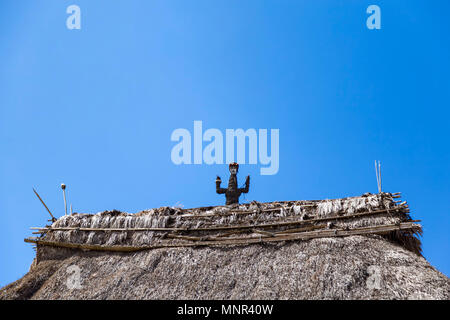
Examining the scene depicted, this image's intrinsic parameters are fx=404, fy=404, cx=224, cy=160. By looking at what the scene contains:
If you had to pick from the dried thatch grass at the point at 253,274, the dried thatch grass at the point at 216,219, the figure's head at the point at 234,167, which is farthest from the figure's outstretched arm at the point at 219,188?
the dried thatch grass at the point at 253,274

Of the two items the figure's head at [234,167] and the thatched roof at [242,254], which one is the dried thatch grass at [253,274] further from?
the figure's head at [234,167]

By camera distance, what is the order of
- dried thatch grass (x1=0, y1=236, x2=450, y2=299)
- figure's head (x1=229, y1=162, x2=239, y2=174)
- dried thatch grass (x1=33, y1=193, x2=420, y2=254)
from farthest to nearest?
figure's head (x1=229, y1=162, x2=239, y2=174), dried thatch grass (x1=33, y1=193, x2=420, y2=254), dried thatch grass (x1=0, y1=236, x2=450, y2=299)

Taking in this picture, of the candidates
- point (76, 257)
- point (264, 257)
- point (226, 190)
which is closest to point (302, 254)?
point (264, 257)

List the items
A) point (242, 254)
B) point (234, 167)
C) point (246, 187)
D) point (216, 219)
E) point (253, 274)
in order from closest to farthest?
point (253, 274)
point (242, 254)
point (216, 219)
point (246, 187)
point (234, 167)

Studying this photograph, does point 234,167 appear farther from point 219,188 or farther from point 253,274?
point 253,274

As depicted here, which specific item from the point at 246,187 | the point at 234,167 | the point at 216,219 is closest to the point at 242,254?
the point at 216,219

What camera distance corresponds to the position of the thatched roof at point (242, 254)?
28.0 ft

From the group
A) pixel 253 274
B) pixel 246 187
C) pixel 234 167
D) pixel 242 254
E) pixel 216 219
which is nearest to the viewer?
pixel 253 274

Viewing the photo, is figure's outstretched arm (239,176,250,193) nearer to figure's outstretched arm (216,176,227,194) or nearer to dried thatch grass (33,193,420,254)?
figure's outstretched arm (216,176,227,194)

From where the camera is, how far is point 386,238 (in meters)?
9.71

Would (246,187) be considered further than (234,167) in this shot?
No

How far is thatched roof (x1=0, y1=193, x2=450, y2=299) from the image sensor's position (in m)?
8.53

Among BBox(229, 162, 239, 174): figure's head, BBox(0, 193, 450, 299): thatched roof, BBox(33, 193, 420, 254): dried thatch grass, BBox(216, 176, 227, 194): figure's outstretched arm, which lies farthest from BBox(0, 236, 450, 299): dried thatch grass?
BBox(229, 162, 239, 174): figure's head

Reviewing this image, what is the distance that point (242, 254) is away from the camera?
10.2 meters
